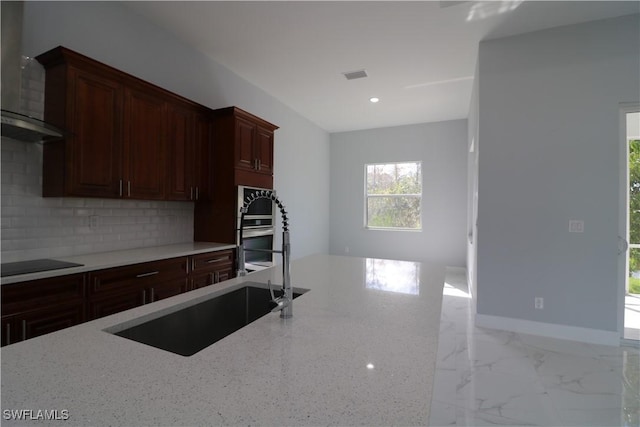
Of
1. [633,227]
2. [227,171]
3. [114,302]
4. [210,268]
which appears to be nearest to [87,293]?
[114,302]

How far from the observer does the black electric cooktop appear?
1.73 meters

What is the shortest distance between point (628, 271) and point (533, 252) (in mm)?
1550

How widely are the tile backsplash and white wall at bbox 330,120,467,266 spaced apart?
4.62m

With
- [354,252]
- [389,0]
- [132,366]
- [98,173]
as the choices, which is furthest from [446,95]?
[132,366]

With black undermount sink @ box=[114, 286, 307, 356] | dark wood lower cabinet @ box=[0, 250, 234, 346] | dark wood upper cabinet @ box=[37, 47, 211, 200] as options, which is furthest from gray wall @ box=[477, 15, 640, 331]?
dark wood upper cabinet @ box=[37, 47, 211, 200]

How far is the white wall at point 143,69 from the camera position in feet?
7.05

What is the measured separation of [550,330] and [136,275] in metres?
3.78

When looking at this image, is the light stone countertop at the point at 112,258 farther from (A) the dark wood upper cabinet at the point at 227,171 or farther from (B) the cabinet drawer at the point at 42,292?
(A) the dark wood upper cabinet at the point at 227,171

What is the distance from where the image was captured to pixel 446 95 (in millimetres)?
4637

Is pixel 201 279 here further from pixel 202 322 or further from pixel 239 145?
pixel 202 322

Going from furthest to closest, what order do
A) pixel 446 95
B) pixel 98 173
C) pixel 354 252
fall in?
pixel 354 252, pixel 446 95, pixel 98 173

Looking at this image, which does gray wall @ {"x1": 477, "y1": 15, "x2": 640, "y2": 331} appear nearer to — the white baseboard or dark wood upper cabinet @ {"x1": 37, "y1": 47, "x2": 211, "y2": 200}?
the white baseboard

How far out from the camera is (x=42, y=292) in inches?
68.1

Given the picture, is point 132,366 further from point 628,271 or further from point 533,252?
point 628,271
